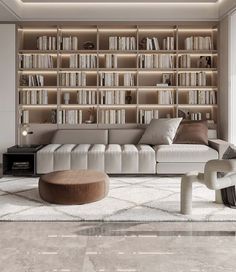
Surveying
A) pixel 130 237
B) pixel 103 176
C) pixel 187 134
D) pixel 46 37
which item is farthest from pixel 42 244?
pixel 46 37

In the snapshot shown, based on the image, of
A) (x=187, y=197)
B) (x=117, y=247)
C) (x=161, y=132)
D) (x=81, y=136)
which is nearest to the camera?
(x=117, y=247)

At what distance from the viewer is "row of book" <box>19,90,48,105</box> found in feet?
21.7

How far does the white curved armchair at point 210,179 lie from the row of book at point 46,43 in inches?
155

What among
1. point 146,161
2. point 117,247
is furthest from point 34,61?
point 117,247

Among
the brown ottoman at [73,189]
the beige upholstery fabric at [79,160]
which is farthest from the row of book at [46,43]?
the brown ottoman at [73,189]

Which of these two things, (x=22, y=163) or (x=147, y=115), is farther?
(x=147, y=115)

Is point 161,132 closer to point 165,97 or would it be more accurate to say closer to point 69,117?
point 165,97

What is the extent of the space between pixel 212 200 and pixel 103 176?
1.23 metres

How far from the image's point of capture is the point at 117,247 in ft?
9.03

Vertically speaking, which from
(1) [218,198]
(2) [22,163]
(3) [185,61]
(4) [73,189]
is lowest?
(1) [218,198]

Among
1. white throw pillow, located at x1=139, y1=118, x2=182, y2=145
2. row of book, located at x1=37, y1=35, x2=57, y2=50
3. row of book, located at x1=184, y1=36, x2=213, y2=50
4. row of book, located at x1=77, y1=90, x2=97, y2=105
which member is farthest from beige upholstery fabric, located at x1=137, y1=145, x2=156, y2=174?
row of book, located at x1=37, y1=35, x2=57, y2=50

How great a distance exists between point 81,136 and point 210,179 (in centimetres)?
326

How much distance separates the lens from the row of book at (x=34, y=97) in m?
6.62

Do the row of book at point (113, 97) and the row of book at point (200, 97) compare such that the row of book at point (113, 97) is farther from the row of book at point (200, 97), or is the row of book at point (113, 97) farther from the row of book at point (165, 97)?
the row of book at point (200, 97)
